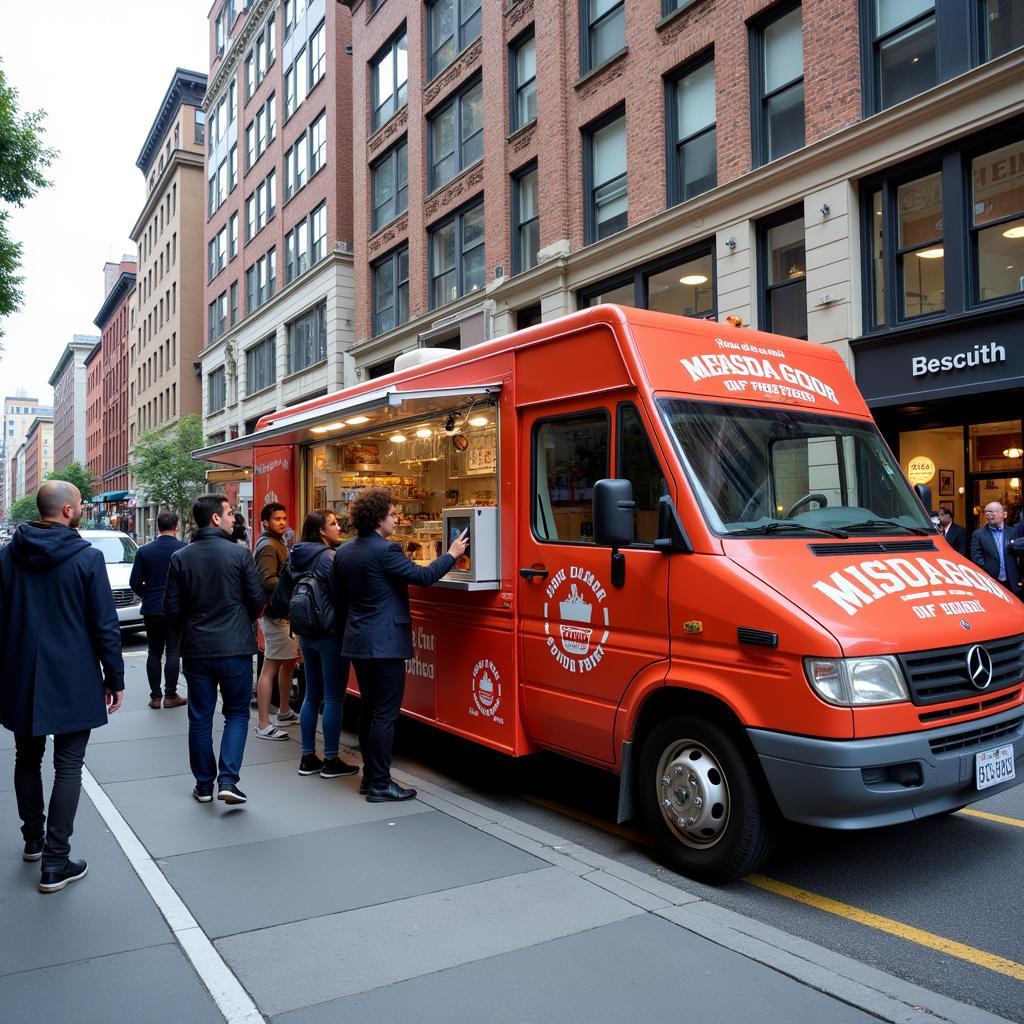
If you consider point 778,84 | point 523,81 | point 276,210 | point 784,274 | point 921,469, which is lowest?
point 921,469

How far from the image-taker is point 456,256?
22.3 m

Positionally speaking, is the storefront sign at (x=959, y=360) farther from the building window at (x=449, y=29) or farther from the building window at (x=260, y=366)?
the building window at (x=260, y=366)

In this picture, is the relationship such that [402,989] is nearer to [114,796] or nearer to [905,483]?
[114,796]

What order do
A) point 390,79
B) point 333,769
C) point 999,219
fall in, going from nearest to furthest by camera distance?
point 333,769 < point 999,219 < point 390,79

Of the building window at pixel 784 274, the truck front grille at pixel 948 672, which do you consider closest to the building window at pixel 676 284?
the building window at pixel 784 274

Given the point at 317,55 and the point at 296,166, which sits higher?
the point at 317,55

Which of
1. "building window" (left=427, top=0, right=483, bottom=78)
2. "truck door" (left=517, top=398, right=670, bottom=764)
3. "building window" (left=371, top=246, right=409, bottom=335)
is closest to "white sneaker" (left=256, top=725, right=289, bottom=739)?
Answer: "truck door" (left=517, top=398, right=670, bottom=764)

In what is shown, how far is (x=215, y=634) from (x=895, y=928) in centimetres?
405

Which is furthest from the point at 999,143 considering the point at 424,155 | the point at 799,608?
the point at 424,155

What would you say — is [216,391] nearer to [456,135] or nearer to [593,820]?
[456,135]

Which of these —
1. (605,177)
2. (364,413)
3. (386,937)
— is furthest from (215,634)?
(605,177)

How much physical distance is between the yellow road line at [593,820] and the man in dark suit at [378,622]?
0.83 meters

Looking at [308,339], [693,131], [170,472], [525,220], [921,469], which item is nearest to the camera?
[921,469]

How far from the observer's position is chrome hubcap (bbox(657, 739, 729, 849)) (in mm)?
4324
